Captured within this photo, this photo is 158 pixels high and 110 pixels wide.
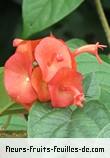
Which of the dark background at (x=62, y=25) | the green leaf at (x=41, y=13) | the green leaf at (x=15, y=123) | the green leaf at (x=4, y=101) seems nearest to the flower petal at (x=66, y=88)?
the green leaf at (x=4, y=101)

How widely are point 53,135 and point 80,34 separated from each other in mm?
1069

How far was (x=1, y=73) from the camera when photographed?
0.89 meters

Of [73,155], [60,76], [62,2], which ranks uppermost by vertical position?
[62,2]

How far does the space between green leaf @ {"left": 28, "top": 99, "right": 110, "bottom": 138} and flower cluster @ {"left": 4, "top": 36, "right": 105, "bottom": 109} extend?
0.6 inches

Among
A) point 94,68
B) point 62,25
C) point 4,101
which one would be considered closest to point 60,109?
point 4,101

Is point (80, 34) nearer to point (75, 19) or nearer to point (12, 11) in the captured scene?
point (75, 19)

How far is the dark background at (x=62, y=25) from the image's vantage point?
66.1 inches

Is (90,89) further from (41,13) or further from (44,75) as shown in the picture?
(41,13)

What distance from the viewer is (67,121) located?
0.70 m

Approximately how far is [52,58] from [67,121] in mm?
93

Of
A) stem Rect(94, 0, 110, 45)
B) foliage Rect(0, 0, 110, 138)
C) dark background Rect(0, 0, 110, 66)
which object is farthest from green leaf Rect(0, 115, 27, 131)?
dark background Rect(0, 0, 110, 66)

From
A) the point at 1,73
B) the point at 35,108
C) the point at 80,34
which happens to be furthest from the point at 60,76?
the point at 80,34

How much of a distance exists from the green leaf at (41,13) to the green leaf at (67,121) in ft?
1.24

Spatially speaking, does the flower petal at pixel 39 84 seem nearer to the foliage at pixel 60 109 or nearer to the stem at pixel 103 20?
the foliage at pixel 60 109
